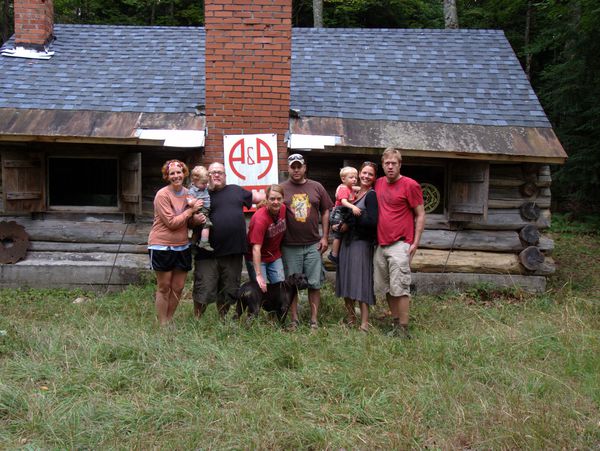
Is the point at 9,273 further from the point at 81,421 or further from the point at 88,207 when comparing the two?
the point at 81,421

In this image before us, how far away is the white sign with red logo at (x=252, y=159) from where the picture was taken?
25.4ft

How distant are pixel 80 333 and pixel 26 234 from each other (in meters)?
3.85

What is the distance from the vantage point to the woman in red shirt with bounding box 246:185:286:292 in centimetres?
542

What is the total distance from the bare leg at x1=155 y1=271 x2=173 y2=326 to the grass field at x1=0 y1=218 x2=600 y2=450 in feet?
0.47

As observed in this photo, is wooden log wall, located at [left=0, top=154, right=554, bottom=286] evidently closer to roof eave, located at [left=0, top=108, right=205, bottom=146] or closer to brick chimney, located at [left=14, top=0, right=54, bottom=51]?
roof eave, located at [left=0, top=108, right=205, bottom=146]

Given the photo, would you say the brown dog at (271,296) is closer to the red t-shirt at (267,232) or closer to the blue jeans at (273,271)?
the blue jeans at (273,271)

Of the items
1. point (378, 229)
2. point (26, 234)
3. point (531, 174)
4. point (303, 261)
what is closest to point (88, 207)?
point (26, 234)

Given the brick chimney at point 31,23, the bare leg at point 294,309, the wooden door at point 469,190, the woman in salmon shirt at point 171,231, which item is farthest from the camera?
the brick chimney at point 31,23

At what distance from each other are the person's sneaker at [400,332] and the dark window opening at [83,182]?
5060 millimetres

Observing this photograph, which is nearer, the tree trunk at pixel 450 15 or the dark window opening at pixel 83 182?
the dark window opening at pixel 83 182

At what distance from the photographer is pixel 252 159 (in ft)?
25.6

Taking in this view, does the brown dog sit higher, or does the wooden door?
the wooden door

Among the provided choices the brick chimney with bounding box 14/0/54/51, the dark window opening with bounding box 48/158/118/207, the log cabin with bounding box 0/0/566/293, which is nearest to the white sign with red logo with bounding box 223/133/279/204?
the log cabin with bounding box 0/0/566/293

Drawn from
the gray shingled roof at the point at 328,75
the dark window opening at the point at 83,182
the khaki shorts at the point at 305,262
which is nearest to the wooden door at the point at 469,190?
the gray shingled roof at the point at 328,75
